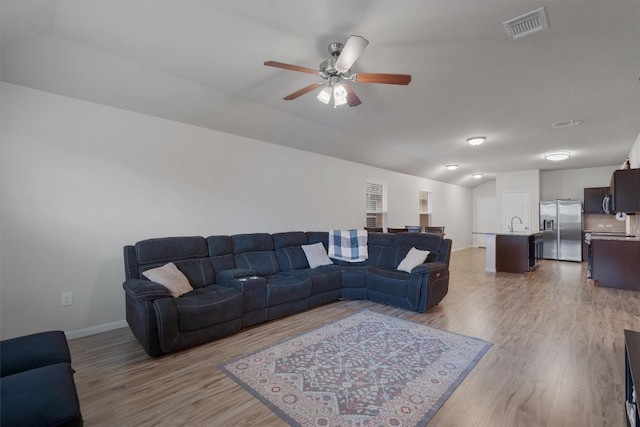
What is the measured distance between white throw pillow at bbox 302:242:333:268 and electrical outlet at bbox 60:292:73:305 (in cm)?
291

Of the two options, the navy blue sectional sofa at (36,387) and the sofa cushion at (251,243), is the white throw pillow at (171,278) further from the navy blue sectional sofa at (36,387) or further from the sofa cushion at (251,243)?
the navy blue sectional sofa at (36,387)

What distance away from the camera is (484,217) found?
1162cm

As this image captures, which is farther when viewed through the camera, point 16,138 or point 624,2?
point 16,138

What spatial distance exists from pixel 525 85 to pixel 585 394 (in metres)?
3.23

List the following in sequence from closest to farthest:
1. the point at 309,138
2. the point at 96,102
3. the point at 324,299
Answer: the point at 96,102 < the point at 324,299 < the point at 309,138

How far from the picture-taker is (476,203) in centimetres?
1181

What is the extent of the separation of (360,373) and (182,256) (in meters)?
2.42

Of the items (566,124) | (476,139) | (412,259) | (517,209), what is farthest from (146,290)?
(517,209)

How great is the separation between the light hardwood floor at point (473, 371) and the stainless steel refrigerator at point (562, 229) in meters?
4.45

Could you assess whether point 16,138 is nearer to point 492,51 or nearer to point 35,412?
point 35,412

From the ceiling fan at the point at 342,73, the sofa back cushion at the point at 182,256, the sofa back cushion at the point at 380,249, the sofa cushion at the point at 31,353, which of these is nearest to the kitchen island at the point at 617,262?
the sofa back cushion at the point at 380,249

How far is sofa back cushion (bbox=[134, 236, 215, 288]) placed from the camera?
3.20m

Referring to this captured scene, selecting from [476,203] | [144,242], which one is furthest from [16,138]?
[476,203]

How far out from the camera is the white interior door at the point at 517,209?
8.98 meters
